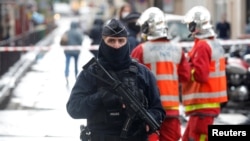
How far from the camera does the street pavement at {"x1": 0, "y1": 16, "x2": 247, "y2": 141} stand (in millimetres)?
11508

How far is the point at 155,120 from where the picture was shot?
17.9 ft

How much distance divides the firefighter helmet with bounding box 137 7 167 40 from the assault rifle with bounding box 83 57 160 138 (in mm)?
2350

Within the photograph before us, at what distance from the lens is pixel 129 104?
5266 millimetres

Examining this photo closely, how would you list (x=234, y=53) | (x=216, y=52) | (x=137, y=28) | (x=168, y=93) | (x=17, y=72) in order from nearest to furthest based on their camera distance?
1. (x=168, y=93)
2. (x=216, y=52)
3. (x=137, y=28)
4. (x=234, y=53)
5. (x=17, y=72)

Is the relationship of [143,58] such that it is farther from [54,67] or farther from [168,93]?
[54,67]

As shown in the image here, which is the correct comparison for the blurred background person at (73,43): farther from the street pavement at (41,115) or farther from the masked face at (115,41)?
the masked face at (115,41)

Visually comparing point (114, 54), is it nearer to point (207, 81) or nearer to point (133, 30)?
point (207, 81)

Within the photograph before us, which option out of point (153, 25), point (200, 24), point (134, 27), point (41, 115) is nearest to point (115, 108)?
point (153, 25)

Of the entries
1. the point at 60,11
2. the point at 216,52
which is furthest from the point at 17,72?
the point at 60,11

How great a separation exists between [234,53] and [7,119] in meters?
4.74

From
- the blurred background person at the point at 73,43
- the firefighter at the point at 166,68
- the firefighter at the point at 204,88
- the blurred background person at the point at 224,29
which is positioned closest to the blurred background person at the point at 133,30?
the firefighter at the point at 204,88

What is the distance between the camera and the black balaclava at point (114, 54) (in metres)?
5.39

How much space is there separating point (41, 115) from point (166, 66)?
21.8 feet

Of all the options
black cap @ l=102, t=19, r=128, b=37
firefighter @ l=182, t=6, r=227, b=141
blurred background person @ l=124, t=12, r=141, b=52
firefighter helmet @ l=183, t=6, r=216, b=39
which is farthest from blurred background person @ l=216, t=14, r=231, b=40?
black cap @ l=102, t=19, r=128, b=37
